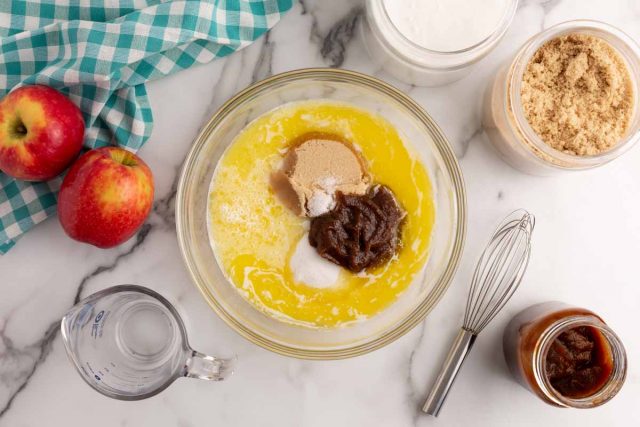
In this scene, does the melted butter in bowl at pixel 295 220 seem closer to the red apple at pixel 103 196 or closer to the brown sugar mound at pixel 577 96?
the red apple at pixel 103 196

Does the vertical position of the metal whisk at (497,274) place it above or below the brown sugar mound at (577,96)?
below

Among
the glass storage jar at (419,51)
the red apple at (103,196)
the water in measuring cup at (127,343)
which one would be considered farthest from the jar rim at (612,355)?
the red apple at (103,196)

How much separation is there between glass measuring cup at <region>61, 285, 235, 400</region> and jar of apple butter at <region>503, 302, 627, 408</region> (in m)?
0.69

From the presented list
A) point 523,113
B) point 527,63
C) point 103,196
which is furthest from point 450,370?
point 103,196

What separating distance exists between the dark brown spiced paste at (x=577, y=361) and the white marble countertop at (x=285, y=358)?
0.52 ft

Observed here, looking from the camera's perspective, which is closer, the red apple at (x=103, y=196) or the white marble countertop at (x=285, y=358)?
the red apple at (x=103, y=196)

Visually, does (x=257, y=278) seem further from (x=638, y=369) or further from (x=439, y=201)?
(x=638, y=369)

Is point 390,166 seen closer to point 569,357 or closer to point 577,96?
point 577,96

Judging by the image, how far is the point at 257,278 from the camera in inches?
56.3

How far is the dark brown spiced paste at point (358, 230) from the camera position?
138 cm

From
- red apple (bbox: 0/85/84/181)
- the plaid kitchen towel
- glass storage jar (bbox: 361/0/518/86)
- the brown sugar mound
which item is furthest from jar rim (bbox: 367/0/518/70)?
red apple (bbox: 0/85/84/181)

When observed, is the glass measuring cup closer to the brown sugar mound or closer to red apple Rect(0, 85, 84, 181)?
red apple Rect(0, 85, 84, 181)

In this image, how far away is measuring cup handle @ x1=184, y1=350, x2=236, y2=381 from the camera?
1358mm

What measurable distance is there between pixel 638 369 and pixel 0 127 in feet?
5.29
